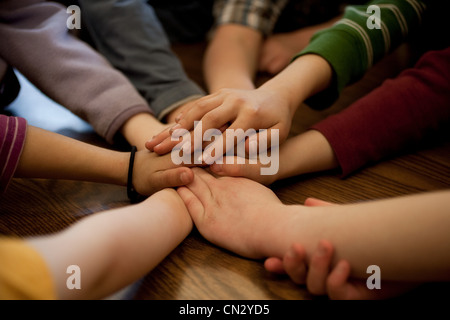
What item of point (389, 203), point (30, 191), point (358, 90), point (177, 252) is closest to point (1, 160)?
point (30, 191)

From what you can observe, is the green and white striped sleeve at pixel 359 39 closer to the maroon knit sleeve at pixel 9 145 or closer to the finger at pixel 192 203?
the finger at pixel 192 203

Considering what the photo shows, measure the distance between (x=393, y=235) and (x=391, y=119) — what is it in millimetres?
292

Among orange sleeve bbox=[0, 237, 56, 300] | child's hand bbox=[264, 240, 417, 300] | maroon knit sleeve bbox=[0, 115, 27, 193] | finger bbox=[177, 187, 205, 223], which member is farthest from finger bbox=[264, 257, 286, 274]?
maroon knit sleeve bbox=[0, 115, 27, 193]

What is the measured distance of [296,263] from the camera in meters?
0.41

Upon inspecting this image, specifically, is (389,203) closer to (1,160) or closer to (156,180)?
(156,180)

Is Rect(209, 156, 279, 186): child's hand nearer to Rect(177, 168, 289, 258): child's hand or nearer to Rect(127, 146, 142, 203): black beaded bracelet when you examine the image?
Rect(177, 168, 289, 258): child's hand

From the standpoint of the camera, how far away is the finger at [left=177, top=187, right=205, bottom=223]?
51cm

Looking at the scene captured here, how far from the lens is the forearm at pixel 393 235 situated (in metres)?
0.36

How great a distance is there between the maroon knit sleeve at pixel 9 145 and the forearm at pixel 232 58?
38cm

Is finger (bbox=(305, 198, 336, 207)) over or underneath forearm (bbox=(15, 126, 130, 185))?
underneath

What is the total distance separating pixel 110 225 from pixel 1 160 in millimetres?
184

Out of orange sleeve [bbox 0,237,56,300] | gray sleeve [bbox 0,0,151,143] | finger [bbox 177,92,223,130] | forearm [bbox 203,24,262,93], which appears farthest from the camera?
forearm [bbox 203,24,262,93]

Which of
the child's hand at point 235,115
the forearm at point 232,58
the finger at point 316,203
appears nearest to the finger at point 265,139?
the child's hand at point 235,115
